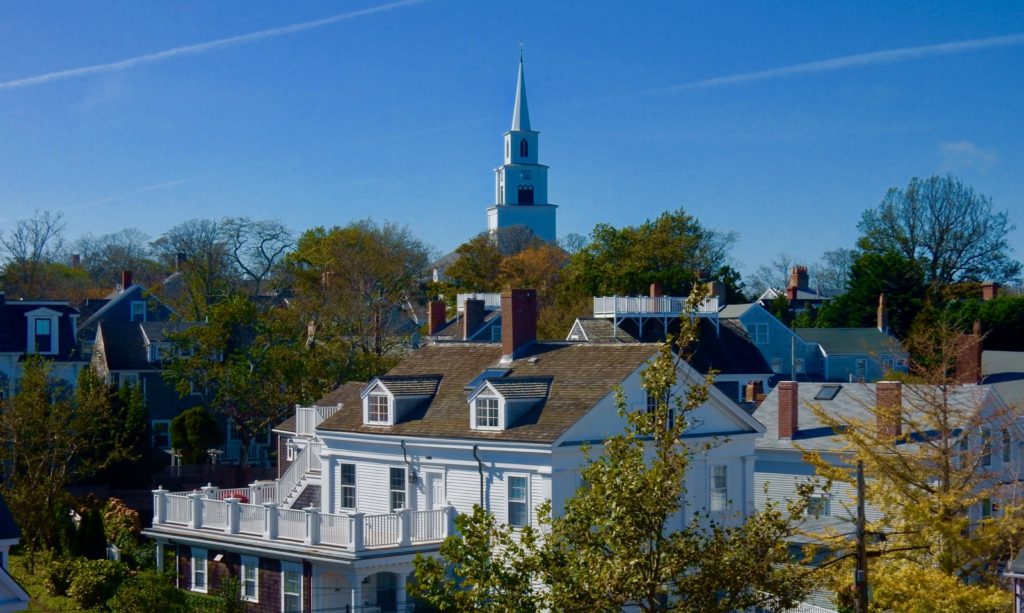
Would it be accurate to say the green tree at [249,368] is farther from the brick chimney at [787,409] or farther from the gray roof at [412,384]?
the brick chimney at [787,409]

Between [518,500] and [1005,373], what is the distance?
33.9 meters

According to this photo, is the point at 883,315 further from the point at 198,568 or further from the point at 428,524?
the point at 198,568

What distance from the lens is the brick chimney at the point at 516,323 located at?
36000mm

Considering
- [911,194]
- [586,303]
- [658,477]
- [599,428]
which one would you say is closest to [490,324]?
[586,303]

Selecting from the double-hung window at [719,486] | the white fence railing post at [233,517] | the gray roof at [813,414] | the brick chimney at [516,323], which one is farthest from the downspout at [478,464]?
the gray roof at [813,414]

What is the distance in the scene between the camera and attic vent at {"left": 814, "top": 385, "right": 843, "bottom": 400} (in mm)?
44916

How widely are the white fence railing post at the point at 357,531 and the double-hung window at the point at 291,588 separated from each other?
220cm

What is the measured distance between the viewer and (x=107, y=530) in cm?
3944

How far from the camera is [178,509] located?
35.5 metres

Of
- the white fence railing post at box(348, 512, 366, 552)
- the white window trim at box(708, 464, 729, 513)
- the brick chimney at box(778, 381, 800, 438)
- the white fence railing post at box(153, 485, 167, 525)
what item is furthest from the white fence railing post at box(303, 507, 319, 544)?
the brick chimney at box(778, 381, 800, 438)

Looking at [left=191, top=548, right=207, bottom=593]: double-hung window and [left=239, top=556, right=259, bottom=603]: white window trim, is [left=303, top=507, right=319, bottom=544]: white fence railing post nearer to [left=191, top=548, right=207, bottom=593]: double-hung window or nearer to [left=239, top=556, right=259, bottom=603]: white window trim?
[left=239, top=556, right=259, bottom=603]: white window trim

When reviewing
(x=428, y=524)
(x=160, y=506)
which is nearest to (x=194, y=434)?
(x=160, y=506)

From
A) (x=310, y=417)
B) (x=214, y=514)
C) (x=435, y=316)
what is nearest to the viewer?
(x=214, y=514)

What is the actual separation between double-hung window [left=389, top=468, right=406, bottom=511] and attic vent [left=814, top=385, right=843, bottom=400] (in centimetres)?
1770
